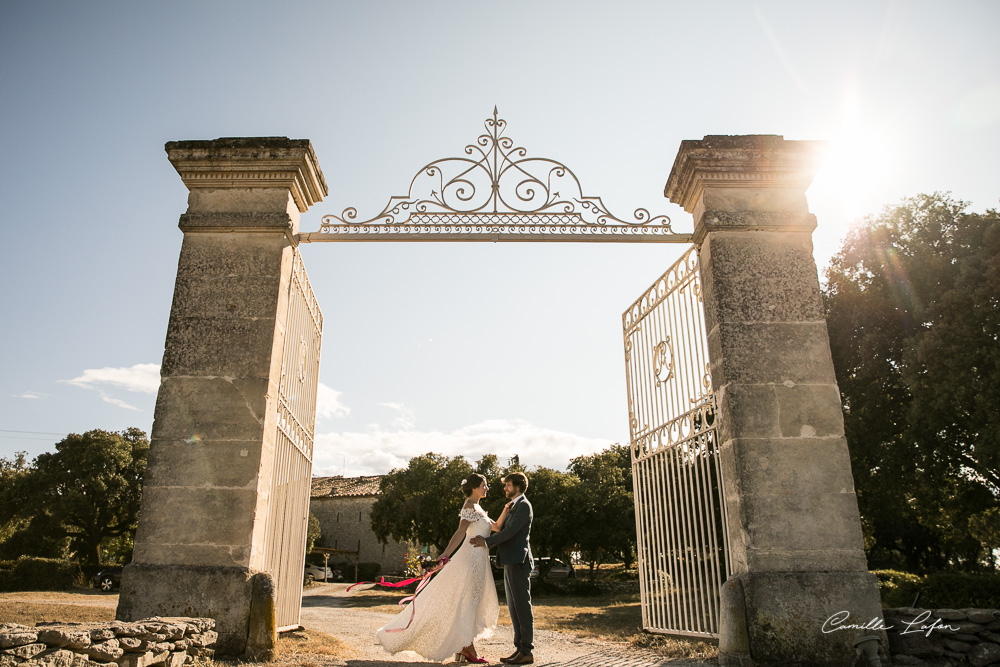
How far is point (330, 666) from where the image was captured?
468cm

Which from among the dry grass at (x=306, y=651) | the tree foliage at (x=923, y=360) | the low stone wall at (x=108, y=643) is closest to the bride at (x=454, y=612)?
the dry grass at (x=306, y=651)

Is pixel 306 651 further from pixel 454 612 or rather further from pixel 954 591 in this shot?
pixel 954 591

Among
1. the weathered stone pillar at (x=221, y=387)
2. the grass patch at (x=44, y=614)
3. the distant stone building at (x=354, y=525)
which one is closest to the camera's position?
the weathered stone pillar at (x=221, y=387)

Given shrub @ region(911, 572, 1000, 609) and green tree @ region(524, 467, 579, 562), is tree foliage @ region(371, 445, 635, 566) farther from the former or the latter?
shrub @ region(911, 572, 1000, 609)

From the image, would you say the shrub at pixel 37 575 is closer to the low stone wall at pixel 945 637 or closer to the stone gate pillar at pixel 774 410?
the stone gate pillar at pixel 774 410

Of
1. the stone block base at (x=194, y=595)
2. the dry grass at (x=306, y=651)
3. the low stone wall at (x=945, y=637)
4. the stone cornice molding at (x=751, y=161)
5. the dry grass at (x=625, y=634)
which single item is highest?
the stone cornice molding at (x=751, y=161)

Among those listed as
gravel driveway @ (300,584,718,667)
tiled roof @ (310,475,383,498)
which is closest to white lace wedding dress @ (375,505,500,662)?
gravel driveway @ (300,584,718,667)

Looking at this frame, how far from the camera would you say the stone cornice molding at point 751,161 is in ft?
19.1

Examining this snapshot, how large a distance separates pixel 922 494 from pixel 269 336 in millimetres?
13877

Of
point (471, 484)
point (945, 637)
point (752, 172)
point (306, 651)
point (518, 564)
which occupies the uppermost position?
point (752, 172)

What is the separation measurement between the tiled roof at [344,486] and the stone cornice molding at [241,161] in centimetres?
3129

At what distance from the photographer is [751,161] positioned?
586 centimetres
